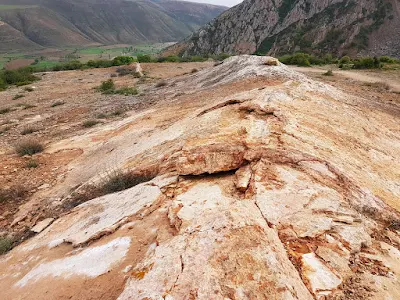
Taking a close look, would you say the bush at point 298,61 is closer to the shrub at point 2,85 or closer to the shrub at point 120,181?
the shrub at point 2,85

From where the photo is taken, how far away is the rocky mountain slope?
3256 mm

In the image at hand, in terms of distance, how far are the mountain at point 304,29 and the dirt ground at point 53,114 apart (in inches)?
1246

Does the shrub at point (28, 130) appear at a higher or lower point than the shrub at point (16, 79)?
higher

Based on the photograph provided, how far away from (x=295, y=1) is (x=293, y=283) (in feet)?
247

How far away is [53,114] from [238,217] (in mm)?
14364

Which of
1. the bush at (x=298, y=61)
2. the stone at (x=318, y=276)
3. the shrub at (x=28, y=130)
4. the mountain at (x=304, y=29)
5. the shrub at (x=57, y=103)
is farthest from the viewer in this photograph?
the mountain at (x=304, y=29)

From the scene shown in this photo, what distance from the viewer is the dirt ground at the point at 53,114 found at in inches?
328

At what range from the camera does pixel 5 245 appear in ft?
18.8

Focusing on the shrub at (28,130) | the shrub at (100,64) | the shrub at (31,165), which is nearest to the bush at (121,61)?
the shrub at (100,64)

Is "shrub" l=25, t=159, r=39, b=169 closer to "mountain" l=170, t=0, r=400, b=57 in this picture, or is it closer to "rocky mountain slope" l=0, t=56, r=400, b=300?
"rocky mountain slope" l=0, t=56, r=400, b=300

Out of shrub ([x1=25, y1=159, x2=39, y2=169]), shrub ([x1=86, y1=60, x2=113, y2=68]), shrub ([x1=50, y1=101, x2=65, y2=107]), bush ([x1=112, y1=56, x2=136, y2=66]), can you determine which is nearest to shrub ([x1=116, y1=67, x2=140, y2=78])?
bush ([x1=112, y1=56, x2=136, y2=66])

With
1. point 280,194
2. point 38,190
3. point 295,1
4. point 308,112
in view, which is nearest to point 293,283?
point 280,194

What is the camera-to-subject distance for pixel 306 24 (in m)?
60.9

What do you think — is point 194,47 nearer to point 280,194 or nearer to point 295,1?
point 295,1
